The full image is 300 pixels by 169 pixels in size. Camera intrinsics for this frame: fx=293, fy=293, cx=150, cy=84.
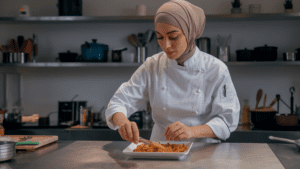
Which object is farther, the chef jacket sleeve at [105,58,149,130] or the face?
the chef jacket sleeve at [105,58,149,130]

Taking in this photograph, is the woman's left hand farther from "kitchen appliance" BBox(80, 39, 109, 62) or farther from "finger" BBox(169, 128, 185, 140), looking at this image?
"kitchen appliance" BBox(80, 39, 109, 62)

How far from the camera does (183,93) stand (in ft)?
5.47

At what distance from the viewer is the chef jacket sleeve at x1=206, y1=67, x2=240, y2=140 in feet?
4.88

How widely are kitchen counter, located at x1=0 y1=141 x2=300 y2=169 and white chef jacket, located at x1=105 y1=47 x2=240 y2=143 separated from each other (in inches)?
7.8

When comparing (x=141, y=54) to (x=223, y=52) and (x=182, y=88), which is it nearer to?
(x=223, y=52)

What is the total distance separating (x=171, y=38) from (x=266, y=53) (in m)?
1.85

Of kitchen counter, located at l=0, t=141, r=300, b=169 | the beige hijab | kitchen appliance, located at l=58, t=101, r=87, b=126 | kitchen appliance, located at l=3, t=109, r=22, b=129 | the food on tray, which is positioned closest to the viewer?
kitchen counter, located at l=0, t=141, r=300, b=169

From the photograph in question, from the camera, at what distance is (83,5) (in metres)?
3.43

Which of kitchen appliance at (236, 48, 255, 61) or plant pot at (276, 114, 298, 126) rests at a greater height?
kitchen appliance at (236, 48, 255, 61)

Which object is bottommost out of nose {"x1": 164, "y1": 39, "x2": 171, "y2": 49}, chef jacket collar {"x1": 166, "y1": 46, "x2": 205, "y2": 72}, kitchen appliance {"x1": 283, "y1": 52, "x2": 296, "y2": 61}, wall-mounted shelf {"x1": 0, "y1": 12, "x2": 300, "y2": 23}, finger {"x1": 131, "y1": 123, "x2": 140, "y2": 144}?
finger {"x1": 131, "y1": 123, "x2": 140, "y2": 144}

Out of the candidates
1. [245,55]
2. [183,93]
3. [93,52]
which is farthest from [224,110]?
[93,52]

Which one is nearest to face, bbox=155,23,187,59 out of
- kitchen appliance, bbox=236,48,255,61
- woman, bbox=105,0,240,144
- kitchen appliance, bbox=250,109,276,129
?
woman, bbox=105,0,240,144

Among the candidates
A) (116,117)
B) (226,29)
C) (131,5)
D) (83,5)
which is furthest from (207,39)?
(116,117)

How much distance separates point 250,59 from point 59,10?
2094 mm
